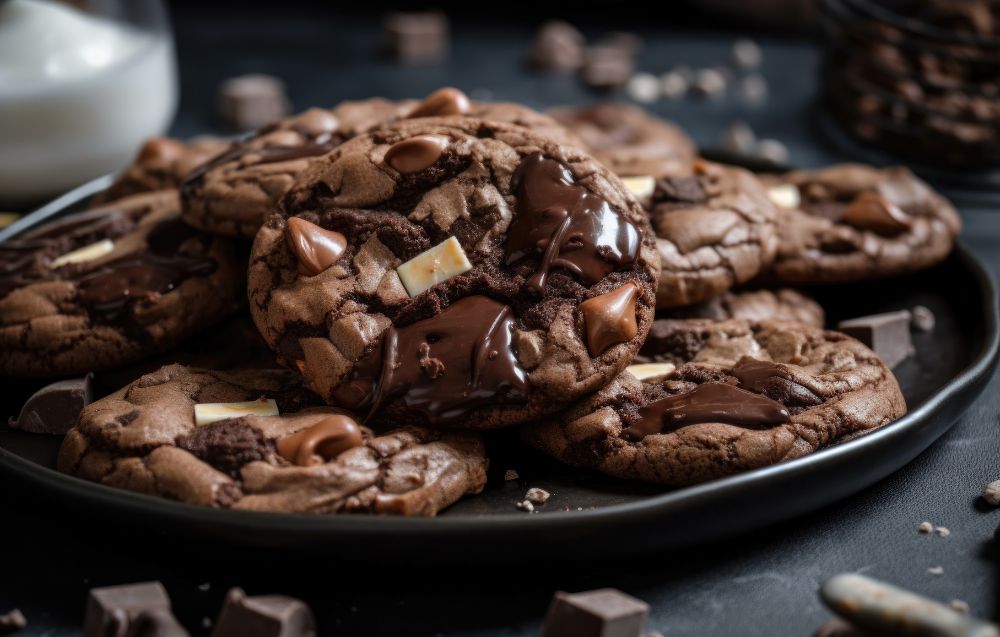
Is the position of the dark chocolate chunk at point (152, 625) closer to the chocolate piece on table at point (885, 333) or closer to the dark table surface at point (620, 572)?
the dark table surface at point (620, 572)

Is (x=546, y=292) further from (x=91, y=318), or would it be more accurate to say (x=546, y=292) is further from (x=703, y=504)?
(x=91, y=318)

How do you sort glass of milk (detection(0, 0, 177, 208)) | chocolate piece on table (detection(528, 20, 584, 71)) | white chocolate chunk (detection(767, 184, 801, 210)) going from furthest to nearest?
chocolate piece on table (detection(528, 20, 584, 71))
glass of milk (detection(0, 0, 177, 208))
white chocolate chunk (detection(767, 184, 801, 210))

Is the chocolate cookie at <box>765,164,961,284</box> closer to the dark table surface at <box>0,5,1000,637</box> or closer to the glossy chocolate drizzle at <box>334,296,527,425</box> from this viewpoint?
the dark table surface at <box>0,5,1000,637</box>

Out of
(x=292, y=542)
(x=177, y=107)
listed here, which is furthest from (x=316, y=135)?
(x=177, y=107)

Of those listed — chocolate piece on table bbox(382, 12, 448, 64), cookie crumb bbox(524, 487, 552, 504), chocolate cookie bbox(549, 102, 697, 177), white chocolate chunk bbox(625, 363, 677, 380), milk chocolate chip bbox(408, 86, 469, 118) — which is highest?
milk chocolate chip bbox(408, 86, 469, 118)

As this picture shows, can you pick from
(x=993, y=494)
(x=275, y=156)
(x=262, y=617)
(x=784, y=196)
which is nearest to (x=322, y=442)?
(x=262, y=617)

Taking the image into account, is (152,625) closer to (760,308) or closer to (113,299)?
(113,299)

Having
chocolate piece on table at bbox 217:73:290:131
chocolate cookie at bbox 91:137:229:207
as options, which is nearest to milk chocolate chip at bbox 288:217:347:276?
chocolate cookie at bbox 91:137:229:207

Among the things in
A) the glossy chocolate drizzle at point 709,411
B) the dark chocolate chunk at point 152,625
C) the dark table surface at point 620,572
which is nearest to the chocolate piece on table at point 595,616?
the dark table surface at point 620,572
